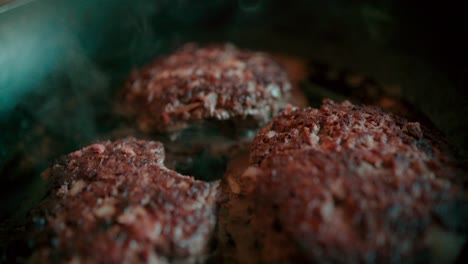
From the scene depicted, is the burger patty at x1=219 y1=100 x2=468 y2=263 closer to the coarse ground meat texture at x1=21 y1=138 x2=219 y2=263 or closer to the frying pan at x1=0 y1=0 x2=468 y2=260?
the coarse ground meat texture at x1=21 y1=138 x2=219 y2=263

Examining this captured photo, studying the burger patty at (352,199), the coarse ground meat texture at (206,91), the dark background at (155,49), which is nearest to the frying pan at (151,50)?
the dark background at (155,49)

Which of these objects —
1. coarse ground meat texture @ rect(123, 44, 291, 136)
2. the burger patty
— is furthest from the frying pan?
the burger patty

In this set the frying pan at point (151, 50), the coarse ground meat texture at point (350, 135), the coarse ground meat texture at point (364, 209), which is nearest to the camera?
the coarse ground meat texture at point (364, 209)

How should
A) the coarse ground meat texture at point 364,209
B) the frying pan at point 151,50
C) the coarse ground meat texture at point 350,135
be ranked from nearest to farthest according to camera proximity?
the coarse ground meat texture at point 364,209 < the coarse ground meat texture at point 350,135 < the frying pan at point 151,50

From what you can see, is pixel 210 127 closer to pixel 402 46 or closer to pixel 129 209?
pixel 129 209

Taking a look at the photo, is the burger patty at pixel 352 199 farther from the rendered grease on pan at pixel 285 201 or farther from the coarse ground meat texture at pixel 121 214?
the coarse ground meat texture at pixel 121 214

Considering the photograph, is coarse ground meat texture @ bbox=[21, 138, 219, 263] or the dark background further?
the dark background
